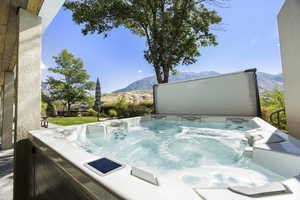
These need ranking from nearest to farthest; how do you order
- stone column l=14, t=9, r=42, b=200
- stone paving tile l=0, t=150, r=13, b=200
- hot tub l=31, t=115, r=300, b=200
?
hot tub l=31, t=115, r=300, b=200 → stone column l=14, t=9, r=42, b=200 → stone paving tile l=0, t=150, r=13, b=200

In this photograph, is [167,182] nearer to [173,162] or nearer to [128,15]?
[173,162]

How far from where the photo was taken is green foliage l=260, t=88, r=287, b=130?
128 inches

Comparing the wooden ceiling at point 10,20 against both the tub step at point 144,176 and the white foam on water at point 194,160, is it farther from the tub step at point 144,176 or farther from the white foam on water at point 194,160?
the tub step at point 144,176

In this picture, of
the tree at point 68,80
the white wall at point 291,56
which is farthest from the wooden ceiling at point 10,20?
the tree at point 68,80

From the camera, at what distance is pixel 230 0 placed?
16.0 ft

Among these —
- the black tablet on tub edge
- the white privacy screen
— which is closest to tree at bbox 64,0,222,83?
the white privacy screen

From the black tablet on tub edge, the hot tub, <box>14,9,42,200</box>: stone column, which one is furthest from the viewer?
<box>14,9,42,200</box>: stone column

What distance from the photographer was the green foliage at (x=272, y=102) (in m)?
3.25

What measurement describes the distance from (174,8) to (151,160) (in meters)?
5.89

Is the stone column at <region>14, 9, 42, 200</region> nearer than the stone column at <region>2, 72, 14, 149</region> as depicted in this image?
Yes

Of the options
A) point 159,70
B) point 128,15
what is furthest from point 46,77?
point 159,70

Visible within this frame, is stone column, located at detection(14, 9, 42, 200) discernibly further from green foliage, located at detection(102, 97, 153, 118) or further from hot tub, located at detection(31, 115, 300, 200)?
green foliage, located at detection(102, 97, 153, 118)

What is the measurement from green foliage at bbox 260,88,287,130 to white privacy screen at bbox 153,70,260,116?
699mm

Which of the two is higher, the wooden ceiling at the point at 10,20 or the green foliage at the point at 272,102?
the wooden ceiling at the point at 10,20
